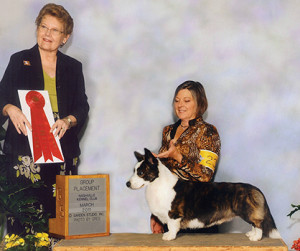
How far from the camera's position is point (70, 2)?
314cm

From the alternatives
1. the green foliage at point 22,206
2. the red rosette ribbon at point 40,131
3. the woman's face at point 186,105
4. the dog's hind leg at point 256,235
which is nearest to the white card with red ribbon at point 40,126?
the red rosette ribbon at point 40,131

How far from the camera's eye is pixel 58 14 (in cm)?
304

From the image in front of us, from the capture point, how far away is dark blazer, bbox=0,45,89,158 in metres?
2.98

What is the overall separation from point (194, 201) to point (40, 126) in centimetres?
105

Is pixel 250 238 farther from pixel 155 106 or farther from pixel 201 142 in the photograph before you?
pixel 155 106

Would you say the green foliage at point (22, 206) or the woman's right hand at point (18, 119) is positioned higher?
the woman's right hand at point (18, 119)

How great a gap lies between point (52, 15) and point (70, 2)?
0.57ft

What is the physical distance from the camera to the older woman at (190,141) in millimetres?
2750

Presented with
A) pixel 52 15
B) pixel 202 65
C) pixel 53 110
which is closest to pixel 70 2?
pixel 52 15

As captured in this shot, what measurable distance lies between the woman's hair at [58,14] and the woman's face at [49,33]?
2cm

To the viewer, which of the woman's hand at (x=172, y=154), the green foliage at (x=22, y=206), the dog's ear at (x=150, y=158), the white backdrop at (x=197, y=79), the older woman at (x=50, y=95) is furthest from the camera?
the white backdrop at (x=197, y=79)

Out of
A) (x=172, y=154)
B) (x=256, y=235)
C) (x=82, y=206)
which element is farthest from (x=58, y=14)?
(x=256, y=235)

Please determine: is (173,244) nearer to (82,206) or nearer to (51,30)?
(82,206)

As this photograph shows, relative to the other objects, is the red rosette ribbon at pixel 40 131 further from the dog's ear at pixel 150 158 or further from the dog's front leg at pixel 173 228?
the dog's front leg at pixel 173 228
